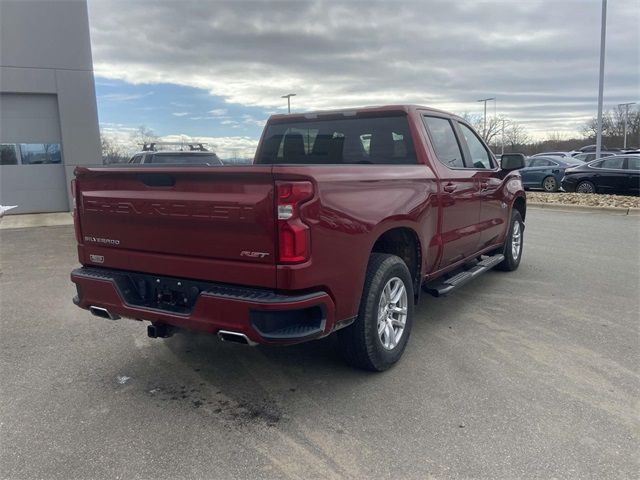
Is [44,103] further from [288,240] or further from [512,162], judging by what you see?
[288,240]

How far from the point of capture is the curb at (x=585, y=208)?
12982 millimetres

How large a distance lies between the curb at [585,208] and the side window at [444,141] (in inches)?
394

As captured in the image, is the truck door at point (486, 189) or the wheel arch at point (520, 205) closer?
the truck door at point (486, 189)

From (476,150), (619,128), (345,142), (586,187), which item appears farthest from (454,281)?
(619,128)

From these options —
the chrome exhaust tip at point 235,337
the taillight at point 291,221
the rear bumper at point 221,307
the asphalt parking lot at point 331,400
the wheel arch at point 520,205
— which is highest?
the taillight at point 291,221

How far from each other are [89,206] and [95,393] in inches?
51.6

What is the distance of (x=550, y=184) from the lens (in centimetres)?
1958

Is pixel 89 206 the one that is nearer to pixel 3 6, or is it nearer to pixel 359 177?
pixel 359 177

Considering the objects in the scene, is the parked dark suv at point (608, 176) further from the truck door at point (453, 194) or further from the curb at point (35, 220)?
the curb at point (35, 220)

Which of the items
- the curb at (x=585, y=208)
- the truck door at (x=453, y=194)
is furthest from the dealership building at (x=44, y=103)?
the curb at (x=585, y=208)

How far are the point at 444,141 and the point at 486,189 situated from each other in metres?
0.92

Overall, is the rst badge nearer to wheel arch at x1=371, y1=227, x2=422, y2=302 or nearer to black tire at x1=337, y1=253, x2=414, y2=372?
black tire at x1=337, y1=253, x2=414, y2=372

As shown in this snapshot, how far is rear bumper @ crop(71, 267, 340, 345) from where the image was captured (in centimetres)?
295

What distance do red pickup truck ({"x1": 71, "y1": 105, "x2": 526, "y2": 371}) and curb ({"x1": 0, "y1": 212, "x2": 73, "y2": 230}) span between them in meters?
10.1
